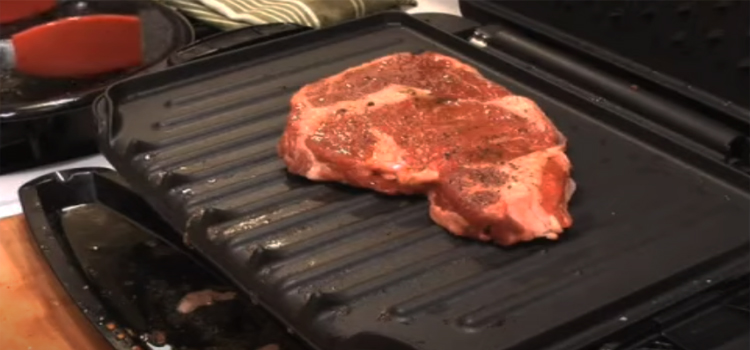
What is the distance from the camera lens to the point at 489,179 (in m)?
0.84

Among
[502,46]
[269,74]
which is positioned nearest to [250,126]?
[269,74]

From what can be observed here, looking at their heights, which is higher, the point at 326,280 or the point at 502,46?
the point at 502,46

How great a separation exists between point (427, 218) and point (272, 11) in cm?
58

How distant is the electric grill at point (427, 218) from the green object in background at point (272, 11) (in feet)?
0.59

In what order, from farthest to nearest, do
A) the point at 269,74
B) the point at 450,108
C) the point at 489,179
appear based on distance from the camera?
the point at 269,74
the point at 450,108
the point at 489,179

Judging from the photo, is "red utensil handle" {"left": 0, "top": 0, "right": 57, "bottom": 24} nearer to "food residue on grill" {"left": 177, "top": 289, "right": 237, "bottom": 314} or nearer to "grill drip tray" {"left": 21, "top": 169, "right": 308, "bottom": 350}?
"grill drip tray" {"left": 21, "top": 169, "right": 308, "bottom": 350}

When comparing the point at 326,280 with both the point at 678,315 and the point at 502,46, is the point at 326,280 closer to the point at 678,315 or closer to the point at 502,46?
the point at 678,315

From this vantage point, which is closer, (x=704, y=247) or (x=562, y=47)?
(x=704, y=247)

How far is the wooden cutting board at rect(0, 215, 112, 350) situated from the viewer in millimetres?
840

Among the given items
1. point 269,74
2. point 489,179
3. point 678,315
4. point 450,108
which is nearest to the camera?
point 678,315

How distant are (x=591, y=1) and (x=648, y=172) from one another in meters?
0.26

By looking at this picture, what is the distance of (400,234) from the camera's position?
816 mm

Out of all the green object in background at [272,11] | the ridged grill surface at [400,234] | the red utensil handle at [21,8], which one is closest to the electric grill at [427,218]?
the ridged grill surface at [400,234]

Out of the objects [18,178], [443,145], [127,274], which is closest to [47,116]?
[18,178]
